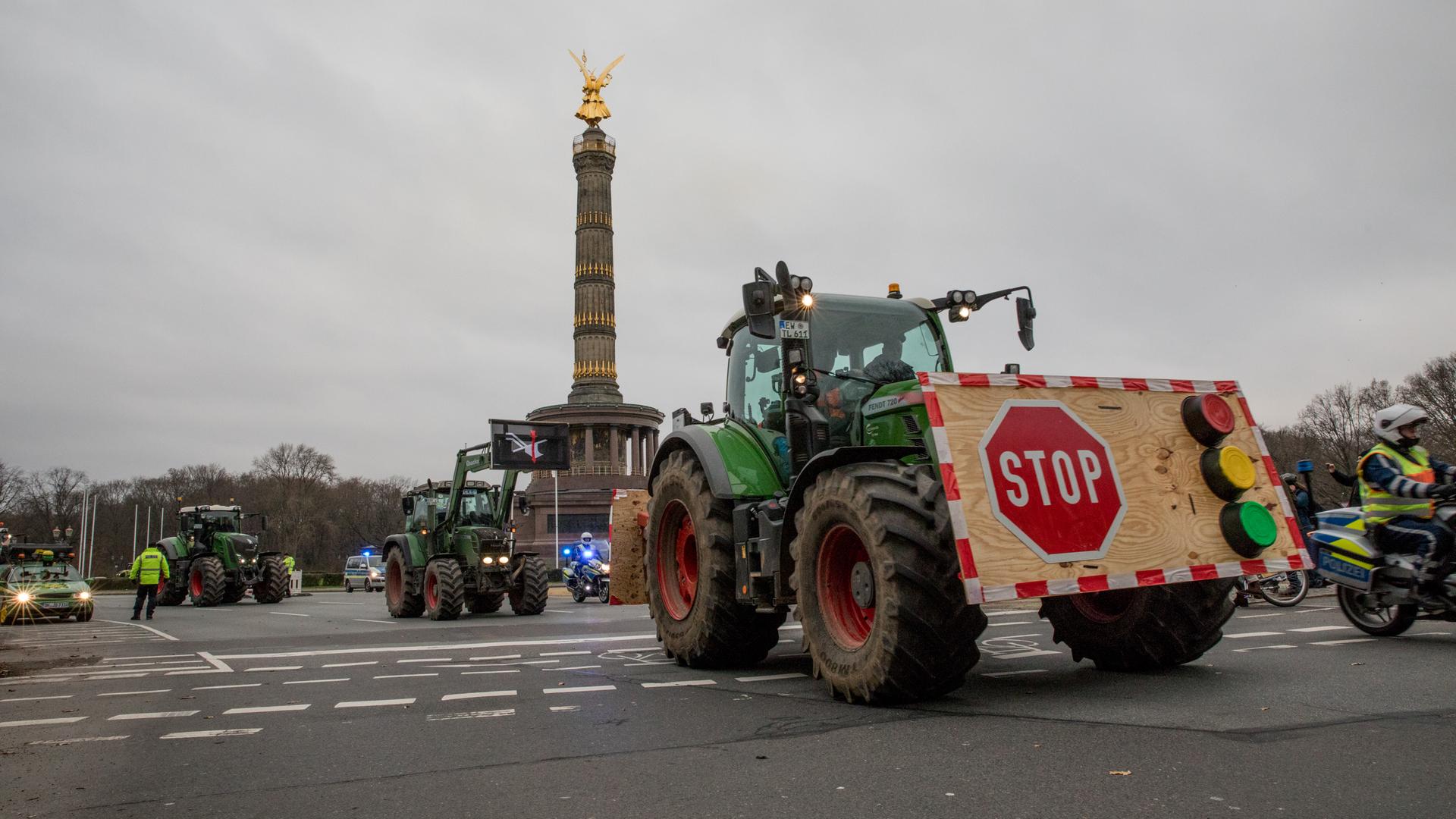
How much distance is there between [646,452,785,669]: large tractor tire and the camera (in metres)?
7.42

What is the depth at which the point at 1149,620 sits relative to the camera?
635 centimetres

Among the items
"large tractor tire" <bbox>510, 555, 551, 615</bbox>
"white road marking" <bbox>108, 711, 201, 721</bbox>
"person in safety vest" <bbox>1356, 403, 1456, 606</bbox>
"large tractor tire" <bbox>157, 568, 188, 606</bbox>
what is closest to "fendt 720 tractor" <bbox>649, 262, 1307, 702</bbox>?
"person in safety vest" <bbox>1356, 403, 1456, 606</bbox>

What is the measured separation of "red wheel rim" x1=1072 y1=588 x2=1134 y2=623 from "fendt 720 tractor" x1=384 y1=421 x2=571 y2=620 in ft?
42.8

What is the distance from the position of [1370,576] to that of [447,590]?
13847 mm

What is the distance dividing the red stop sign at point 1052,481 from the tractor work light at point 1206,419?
0.70m

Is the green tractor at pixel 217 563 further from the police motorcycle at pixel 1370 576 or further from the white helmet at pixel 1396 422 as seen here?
the white helmet at pixel 1396 422

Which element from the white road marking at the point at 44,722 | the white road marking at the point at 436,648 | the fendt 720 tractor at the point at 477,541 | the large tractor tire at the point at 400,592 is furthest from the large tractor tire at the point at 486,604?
the white road marking at the point at 44,722

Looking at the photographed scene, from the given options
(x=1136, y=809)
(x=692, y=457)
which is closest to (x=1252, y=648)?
(x=692, y=457)

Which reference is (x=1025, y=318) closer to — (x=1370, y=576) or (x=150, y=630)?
(x=1370, y=576)

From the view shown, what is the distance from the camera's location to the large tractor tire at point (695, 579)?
7418 millimetres

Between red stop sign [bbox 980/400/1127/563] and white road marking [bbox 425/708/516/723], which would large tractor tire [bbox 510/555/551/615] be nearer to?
white road marking [bbox 425/708/516/723]

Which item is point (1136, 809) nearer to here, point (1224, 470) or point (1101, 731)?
point (1101, 731)

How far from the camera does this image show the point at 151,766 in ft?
15.5

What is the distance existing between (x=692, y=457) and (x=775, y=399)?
3.03 ft
